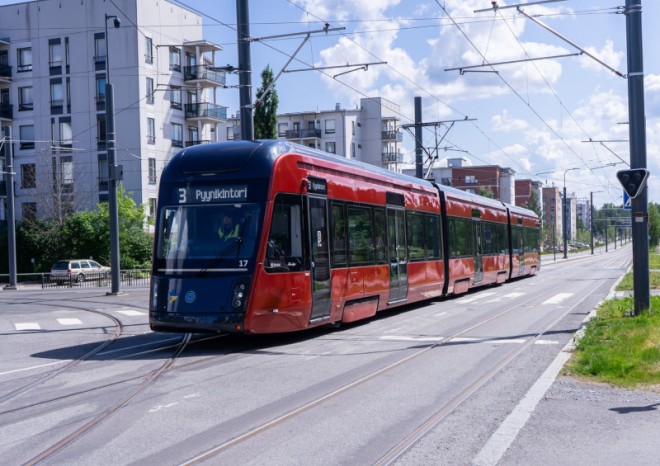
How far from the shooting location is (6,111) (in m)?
55.4

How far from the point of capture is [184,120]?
5553 cm

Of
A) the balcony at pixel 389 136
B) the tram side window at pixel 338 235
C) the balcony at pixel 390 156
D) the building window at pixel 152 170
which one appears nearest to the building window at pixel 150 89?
the building window at pixel 152 170

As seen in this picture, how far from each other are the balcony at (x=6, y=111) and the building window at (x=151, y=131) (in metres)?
11.1

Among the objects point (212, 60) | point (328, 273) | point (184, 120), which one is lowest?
point (328, 273)

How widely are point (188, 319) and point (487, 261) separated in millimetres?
18529

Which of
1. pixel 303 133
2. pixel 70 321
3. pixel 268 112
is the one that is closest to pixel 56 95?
pixel 268 112

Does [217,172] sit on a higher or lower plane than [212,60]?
lower

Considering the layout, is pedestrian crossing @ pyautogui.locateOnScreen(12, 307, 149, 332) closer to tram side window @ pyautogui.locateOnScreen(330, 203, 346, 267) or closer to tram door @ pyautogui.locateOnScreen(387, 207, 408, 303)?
tram door @ pyautogui.locateOnScreen(387, 207, 408, 303)

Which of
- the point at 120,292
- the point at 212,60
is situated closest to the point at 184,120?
the point at 212,60

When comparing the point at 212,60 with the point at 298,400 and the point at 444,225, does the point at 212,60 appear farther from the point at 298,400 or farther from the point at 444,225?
the point at 298,400

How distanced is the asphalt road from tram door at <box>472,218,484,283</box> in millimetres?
10502

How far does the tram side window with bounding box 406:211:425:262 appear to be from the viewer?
1981 cm

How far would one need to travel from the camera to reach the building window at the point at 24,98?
5547 cm

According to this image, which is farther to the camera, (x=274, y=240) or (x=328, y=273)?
(x=328, y=273)
